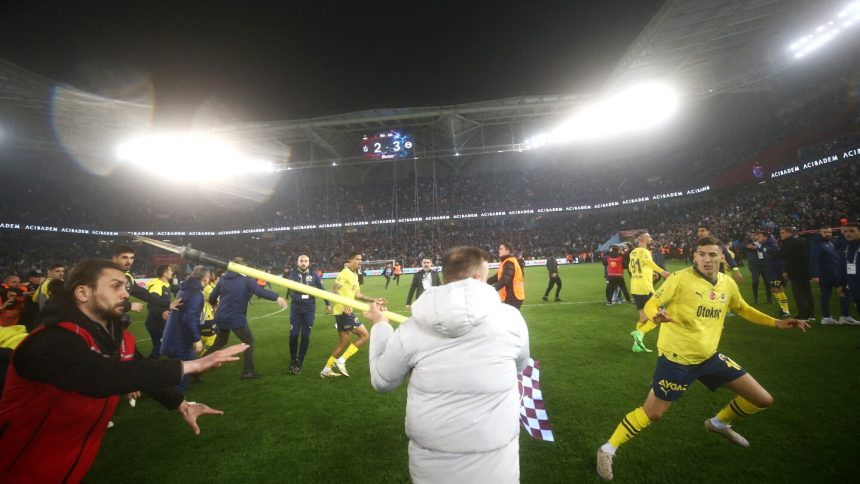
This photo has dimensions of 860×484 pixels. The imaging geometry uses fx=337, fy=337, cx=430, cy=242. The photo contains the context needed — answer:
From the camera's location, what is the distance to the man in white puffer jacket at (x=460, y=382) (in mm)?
1531

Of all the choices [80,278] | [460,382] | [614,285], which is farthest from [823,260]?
[80,278]

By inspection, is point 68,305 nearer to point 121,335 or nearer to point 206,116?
point 121,335

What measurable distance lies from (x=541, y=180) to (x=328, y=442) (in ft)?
147

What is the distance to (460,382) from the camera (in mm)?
1539

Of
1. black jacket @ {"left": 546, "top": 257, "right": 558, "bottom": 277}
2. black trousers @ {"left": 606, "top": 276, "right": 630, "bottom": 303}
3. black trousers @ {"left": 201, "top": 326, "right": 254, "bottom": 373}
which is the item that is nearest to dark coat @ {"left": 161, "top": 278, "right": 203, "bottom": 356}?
black trousers @ {"left": 201, "top": 326, "right": 254, "bottom": 373}

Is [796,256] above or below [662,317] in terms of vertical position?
above

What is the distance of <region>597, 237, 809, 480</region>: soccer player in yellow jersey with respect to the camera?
3.05 meters

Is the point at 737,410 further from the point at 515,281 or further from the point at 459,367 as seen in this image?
the point at 515,281

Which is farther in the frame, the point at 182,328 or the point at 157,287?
the point at 157,287

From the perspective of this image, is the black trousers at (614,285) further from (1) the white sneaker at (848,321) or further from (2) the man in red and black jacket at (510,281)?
(2) the man in red and black jacket at (510,281)

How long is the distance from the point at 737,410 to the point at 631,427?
1.08 m

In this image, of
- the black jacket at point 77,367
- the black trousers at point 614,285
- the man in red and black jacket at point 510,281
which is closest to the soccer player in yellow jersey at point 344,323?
the man in red and black jacket at point 510,281

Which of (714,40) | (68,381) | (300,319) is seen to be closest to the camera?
(68,381)

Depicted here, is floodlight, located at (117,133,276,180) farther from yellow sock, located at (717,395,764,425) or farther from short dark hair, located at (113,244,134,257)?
yellow sock, located at (717,395,764,425)
